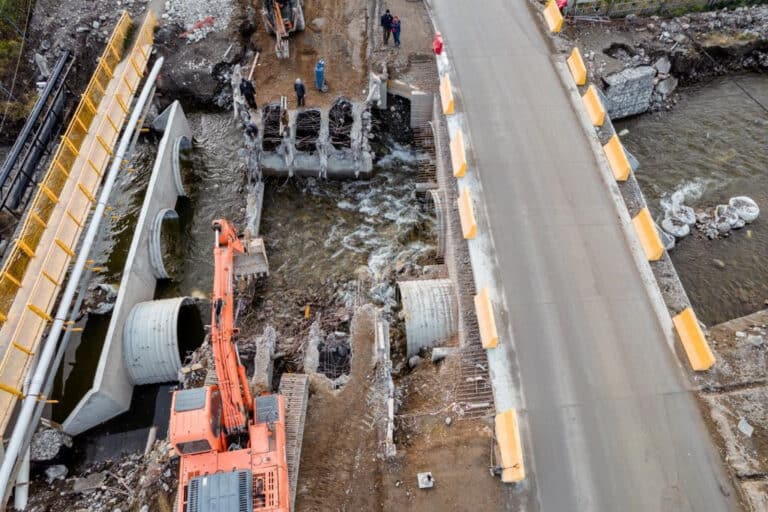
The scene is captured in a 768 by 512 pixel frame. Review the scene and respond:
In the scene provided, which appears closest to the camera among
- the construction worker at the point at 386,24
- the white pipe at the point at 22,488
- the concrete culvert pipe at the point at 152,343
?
the white pipe at the point at 22,488

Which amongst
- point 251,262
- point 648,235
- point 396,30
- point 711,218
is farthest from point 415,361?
point 396,30

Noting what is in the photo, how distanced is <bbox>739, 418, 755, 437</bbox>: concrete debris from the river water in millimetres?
5587

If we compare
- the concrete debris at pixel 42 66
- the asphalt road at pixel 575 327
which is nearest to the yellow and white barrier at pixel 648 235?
the asphalt road at pixel 575 327

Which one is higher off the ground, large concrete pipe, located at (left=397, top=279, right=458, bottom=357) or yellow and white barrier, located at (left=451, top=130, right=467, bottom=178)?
yellow and white barrier, located at (left=451, top=130, right=467, bottom=178)

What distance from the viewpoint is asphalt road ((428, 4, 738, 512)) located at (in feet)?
36.2

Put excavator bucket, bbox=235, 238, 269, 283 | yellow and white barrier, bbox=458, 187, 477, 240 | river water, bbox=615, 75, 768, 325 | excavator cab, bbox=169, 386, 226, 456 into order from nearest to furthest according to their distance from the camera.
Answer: excavator cab, bbox=169, 386, 226, 456 → yellow and white barrier, bbox=458, 187, 477, 240 → excavator bucket, bbox=235, 238, 269, 283 → river water, bbox=615, 75, 768, 325

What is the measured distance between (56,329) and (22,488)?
401cm

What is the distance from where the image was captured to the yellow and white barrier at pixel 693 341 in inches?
478

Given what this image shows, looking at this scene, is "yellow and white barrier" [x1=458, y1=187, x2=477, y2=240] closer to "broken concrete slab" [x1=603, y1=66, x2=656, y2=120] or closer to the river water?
the river water

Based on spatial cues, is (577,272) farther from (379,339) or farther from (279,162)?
(279,162)

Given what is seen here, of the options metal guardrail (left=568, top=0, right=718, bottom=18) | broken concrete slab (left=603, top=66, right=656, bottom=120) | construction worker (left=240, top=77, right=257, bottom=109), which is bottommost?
construction worker (left=240, top=77, right=257, bottom=109)

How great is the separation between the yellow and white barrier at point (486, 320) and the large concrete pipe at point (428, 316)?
106 cm

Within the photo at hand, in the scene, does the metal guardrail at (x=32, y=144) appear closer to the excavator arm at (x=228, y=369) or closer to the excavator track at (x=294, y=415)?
the excavator arm at (x=228, y=369)

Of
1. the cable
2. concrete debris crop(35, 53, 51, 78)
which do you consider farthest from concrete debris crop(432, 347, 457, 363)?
concrete debris crop(35, 53, 51, 78)
